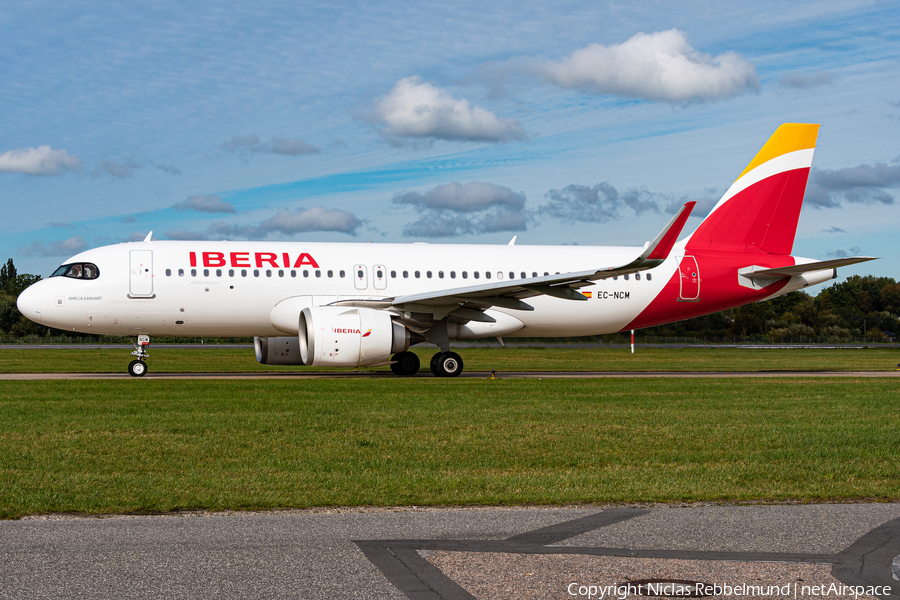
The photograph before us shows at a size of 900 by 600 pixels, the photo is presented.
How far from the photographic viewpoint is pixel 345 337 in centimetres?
2003

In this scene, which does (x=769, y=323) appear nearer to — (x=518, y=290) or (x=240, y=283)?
(x=518, y=290)

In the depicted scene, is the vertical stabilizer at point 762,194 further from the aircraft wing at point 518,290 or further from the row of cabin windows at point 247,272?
the row of cabin windows at point 247,272

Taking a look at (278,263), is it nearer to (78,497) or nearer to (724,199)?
(724,199)

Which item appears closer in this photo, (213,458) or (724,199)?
(213,458)

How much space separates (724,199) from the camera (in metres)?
25.5

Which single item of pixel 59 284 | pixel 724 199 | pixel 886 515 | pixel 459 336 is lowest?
pixel 886 515

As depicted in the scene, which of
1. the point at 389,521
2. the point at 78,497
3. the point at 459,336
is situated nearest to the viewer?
the point at 389,521

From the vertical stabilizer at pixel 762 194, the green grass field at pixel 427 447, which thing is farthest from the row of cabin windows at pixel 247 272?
the vertical stabilizer at pixel 762 194

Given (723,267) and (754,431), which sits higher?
(723,267)

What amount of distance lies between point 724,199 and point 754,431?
15.2 m

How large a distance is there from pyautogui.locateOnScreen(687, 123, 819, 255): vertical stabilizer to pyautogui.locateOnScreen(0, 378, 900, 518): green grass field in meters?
8.93

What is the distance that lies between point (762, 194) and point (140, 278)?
17088 millimetres

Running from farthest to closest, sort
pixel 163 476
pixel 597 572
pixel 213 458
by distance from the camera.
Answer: pixel 213 458 → pixel 163 476 → pixel 597 572

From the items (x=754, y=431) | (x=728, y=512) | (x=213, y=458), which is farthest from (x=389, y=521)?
(x=754, y=431)
